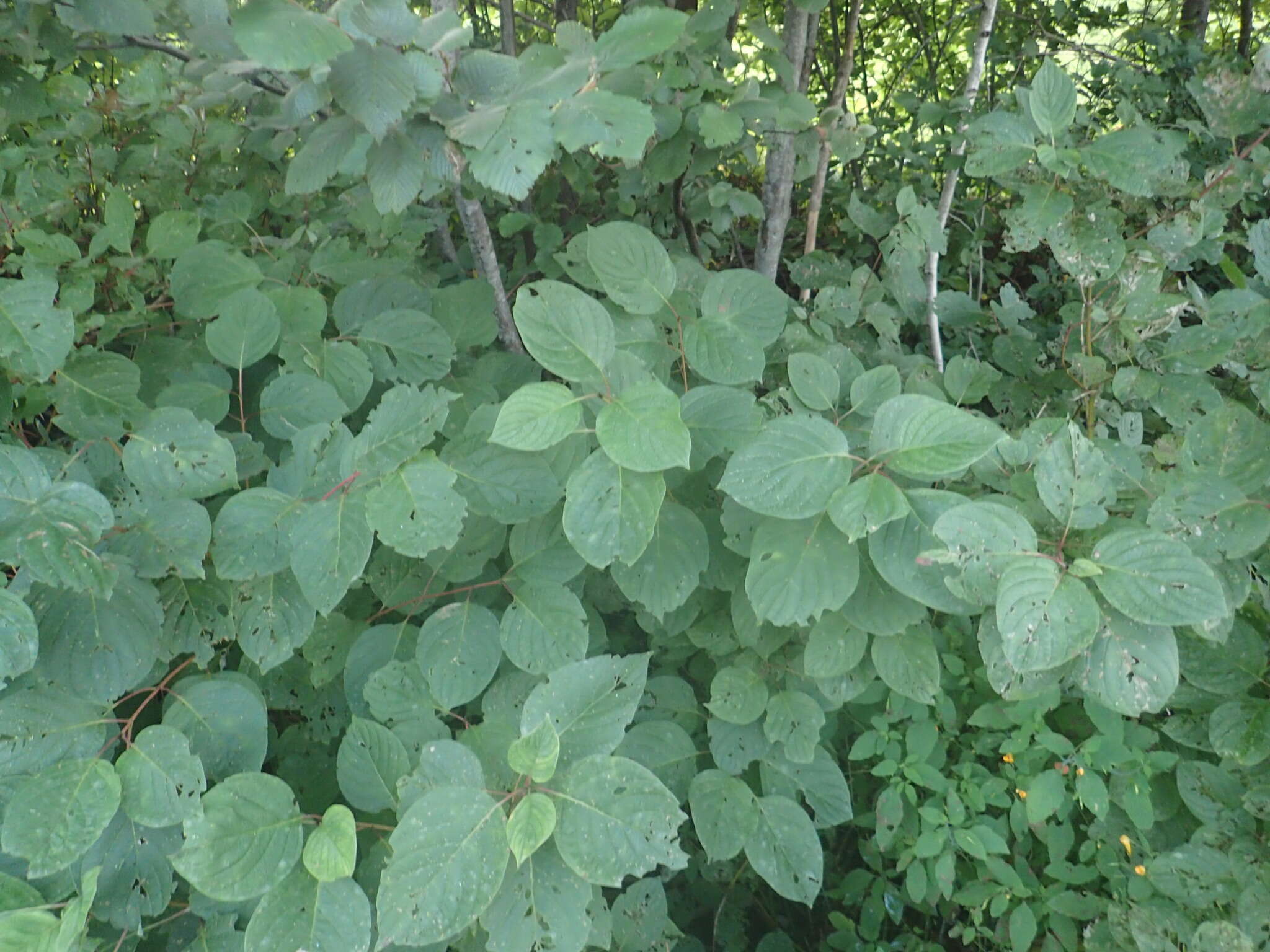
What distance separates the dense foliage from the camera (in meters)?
1.00

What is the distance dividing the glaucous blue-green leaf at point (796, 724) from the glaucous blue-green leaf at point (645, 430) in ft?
1.93

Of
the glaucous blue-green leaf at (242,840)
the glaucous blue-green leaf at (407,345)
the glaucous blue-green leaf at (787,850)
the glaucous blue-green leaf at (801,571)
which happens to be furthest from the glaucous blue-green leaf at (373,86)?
the glaucous blue-green leaf at (787,850)

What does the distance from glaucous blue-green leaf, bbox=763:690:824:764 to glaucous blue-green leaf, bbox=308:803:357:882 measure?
28.0 inches

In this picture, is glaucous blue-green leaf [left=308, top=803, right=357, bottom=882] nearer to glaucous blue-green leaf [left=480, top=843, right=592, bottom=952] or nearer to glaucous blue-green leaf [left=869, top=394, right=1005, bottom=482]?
glaucous blue-green leaf [left=480, top=843, right=592, bottom=952]

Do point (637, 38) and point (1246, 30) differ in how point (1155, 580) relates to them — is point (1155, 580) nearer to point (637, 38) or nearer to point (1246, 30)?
point (637, 38)

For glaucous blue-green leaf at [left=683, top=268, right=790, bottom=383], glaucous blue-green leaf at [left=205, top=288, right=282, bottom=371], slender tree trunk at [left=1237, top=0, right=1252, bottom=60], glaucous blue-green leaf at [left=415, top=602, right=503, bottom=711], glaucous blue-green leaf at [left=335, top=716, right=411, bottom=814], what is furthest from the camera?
slender tree trunk at [left=1237, top=0, right=1252, bottom=60]

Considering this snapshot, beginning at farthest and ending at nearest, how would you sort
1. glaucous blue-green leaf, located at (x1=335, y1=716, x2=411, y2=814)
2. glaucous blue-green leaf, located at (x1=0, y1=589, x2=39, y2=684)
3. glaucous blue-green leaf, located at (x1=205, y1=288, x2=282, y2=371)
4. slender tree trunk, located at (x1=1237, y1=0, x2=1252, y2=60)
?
slender tree trunk, located at (x1=1237, y1=0, x2=1252, y2=60)
glaucous blue-green leaf, located at (x1=205, y1=288, x2=282, y2=371)
glaucous blue-green leaf, located at (x1=335, y1=716, x2=411, y2=814)
glaucous blue-green leaf, located at (x1=0, y1=589, x2=39, y2=684)

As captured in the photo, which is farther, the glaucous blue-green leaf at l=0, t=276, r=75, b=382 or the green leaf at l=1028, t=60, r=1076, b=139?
the green leaf at l=1028, t=60, r=1076, b=139

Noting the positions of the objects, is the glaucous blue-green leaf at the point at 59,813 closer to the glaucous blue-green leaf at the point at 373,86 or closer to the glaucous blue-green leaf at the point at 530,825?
the glaucous blue-green leaf at the point at 530,825

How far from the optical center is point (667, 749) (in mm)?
1438

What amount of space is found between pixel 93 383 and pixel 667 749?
119cm

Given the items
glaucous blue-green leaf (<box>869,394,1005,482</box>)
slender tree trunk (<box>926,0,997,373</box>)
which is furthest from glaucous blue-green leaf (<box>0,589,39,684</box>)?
slender tree trunk (<box>926,0,997,373</box>)

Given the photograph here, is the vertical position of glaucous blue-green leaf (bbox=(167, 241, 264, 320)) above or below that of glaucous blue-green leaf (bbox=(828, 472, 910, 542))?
below

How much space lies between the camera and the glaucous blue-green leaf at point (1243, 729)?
119 cm
